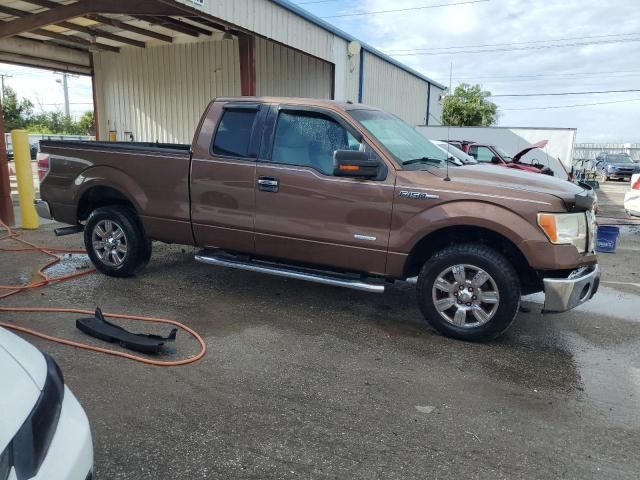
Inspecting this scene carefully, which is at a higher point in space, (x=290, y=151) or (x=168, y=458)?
(x=290, y=151)

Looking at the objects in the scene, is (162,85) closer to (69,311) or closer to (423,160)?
(69,311)

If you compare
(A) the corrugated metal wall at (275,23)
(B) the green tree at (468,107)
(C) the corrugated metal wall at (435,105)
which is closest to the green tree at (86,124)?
(B) the green tree at (468,107)

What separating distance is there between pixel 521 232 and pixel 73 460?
11.2 ft

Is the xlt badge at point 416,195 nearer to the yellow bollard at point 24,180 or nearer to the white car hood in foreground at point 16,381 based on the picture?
the white car hood in foreground at point 16,381

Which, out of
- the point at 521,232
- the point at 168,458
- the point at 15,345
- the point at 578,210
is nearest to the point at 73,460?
the point at 15,345

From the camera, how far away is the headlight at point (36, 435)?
1.54 meters

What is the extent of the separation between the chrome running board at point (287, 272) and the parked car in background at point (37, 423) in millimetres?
2788

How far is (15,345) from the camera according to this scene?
2.06 m

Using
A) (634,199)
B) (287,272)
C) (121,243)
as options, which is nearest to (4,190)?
(121,243)

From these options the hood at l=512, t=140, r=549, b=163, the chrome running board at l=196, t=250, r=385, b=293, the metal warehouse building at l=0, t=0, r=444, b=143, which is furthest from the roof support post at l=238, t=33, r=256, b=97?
the hood at l=512, t=140, r=549, b=163

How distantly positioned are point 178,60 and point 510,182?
11939 mm

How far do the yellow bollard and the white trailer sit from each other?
1522cm

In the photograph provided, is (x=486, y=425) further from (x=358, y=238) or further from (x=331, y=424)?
(x=358, y=238)

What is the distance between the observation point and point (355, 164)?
435 centimetres
